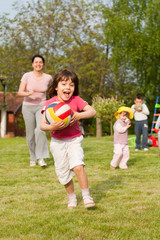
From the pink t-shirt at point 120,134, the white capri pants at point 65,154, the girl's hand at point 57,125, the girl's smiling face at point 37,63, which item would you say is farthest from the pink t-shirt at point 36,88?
the girl's hand at point 57,125

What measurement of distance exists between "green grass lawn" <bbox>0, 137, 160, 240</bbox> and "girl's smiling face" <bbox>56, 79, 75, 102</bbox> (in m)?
1.32

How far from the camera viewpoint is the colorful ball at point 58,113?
3.75 meters

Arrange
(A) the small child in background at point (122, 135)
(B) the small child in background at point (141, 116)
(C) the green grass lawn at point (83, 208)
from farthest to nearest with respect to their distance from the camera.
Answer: (B) the small child in background at point (141, 116) < (A) the small child in background at point (122, 135) < (C) the green grass lawn at point (83, 208)

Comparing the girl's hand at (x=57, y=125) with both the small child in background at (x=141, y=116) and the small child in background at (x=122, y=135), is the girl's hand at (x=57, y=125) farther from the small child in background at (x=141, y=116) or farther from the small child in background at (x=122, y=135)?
the small child in background at (x=141, y=116)

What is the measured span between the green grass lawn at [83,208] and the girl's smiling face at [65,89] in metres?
1.32

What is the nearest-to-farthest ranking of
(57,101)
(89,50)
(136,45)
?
1. (57,101)
2. (136,45)
3. (89,50)

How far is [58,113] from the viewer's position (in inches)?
148

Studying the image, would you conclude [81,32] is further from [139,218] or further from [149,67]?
[139,218]

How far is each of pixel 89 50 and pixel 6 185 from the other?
2611 cm

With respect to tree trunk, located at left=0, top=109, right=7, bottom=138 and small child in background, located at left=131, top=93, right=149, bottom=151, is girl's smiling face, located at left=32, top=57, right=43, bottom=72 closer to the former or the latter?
small child in background, located at left=131, top=93, right=149, bottom=151

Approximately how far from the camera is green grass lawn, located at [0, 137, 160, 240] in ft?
10.00

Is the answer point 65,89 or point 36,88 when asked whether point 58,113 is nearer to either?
point 65,89

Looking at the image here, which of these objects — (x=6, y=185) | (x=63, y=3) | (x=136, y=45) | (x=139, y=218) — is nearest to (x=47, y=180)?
(x=6, y=185)

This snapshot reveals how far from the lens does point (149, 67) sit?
23781 millimetres
